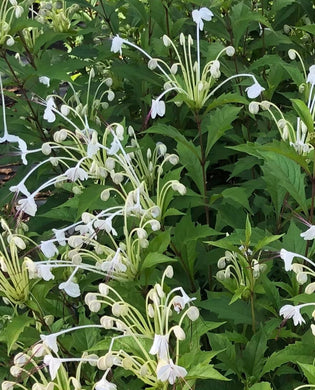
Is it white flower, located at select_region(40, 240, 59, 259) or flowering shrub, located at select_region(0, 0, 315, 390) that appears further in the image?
white flower, located at select_region(40, 240, 59, 259)

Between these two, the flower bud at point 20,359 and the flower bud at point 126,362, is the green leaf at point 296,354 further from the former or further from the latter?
the flower bud at point 20,359

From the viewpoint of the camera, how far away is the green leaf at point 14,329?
5.49ft

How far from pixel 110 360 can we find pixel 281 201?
90 centimetres

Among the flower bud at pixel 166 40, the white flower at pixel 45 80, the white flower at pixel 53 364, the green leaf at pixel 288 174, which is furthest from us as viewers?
the white flower at pixel 45 80

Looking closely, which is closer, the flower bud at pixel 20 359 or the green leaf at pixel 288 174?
the flower bud at pixel 20 359

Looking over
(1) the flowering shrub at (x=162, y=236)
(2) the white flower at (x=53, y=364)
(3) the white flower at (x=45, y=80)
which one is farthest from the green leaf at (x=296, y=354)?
(3) the white flower at (x=45, y=80)

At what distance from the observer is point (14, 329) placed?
1.71 metres

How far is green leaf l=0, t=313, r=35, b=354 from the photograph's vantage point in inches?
65.9

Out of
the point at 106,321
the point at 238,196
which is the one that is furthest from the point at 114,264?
the point at 238,196

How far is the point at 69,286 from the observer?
5.44ft

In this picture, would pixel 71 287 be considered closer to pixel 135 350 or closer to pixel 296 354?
pixel 135 350

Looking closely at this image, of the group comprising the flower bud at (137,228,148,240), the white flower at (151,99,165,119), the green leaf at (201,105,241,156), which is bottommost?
the flower bud at (137,228,148,240)

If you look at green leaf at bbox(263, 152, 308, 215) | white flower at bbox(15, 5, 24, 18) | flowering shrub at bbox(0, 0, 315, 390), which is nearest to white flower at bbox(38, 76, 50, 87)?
flowering shrub at bbox(0, 0, 315, 390)

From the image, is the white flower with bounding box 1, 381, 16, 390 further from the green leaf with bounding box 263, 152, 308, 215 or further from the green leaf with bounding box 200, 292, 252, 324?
the green leaf with bounding box 263, 152, 308, 215
